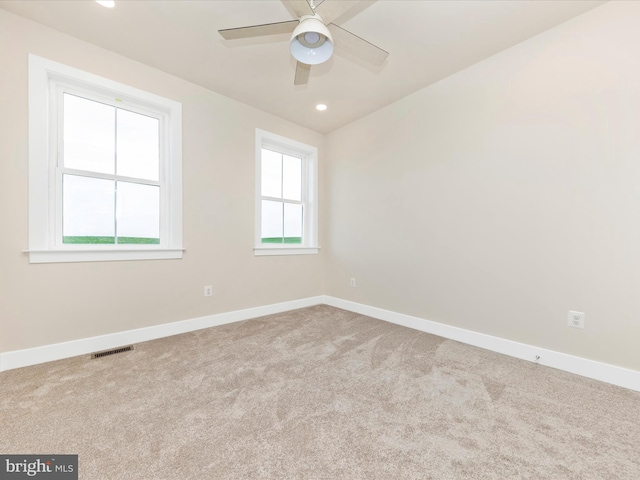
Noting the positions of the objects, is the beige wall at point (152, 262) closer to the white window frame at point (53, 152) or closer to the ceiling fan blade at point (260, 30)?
the white window frame at point (53, 152)

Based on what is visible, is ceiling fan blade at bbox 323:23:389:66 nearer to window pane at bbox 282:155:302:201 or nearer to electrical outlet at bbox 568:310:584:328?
window pane at bbox 282:155:302:201

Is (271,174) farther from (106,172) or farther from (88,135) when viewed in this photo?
(88,135)

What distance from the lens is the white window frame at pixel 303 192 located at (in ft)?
11.2

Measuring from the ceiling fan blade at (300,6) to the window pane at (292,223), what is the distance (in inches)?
96.8

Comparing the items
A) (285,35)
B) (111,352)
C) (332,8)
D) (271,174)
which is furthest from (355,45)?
(111,352)

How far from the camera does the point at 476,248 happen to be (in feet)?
8.29

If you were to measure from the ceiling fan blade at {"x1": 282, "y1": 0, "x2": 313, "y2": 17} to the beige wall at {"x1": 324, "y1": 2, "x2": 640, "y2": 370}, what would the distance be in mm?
1778

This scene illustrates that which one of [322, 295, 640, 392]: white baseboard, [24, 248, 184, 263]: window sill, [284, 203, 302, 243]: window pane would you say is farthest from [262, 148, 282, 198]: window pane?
[322, 295, 640, 392]: white baseboard

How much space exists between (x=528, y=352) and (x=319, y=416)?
73.2 inches

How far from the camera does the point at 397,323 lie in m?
3.13

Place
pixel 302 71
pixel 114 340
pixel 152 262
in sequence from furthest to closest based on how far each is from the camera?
1. pixel 152 262
2. pixel 114 340
3. pixel 302 71

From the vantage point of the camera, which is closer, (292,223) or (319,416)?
(319,416)

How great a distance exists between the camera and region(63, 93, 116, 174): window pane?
2.30 meters

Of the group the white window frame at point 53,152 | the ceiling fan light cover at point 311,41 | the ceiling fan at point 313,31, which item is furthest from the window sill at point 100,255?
the ceiling fan light cover at point 311,41
